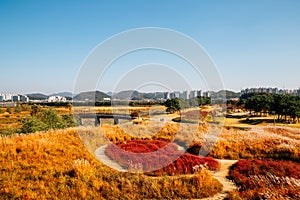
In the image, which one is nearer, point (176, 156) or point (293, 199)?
point (293, 199)

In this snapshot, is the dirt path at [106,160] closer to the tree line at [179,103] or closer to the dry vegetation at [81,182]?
the dry vegetation at [81,182]

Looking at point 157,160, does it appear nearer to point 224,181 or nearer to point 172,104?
point 224,181

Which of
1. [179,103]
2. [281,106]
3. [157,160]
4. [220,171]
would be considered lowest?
[220,171]

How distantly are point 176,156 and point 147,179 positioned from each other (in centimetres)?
452

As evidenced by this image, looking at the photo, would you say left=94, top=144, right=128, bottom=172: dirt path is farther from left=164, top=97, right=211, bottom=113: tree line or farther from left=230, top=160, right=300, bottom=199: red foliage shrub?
left=164, top=97, right=211, bottom=113: tree line

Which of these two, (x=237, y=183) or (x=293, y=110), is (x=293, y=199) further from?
(x=293, y=110)

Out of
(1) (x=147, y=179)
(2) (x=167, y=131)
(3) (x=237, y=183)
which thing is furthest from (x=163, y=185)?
(2) (x=167, y=131)

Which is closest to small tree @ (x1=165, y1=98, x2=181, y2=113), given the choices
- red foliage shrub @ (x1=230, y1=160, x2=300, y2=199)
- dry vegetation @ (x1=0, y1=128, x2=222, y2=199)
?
red foliage shrub @ (x1=230, y1=160, x2=300, y2=199)

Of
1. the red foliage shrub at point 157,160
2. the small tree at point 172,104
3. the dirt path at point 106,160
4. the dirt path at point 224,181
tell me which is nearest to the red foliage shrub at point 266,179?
the dirt path at point 224,181

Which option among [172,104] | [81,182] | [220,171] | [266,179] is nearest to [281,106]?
[172,104]

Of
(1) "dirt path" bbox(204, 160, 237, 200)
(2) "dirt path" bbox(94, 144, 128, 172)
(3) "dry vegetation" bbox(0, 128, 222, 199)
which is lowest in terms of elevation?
(1) "dirt path" bbox(204, 160, 237, 200)

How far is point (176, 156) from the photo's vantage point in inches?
557

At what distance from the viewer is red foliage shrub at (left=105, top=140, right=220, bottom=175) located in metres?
11.9

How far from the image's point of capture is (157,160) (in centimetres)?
1316
